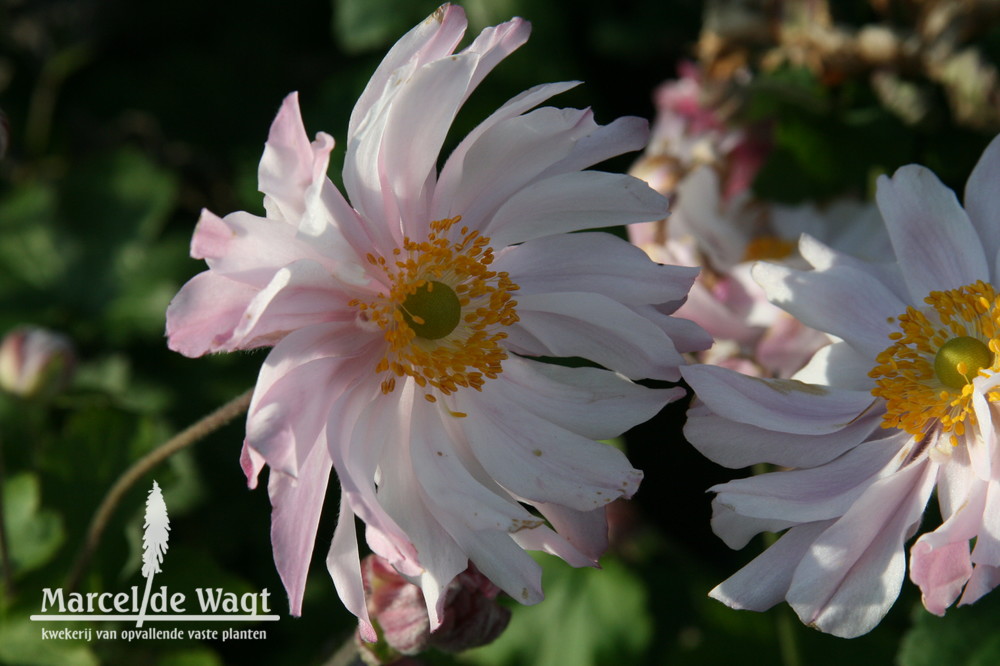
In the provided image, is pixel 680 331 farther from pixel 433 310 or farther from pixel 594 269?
pixel 433 310

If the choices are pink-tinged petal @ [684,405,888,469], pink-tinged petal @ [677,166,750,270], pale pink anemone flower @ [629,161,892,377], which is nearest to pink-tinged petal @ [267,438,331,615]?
pink-tinged petal @ [684,405,888,469]

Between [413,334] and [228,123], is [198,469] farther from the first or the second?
[413,334]

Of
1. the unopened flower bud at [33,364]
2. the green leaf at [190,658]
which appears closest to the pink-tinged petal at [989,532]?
the green leaf at [190,658]

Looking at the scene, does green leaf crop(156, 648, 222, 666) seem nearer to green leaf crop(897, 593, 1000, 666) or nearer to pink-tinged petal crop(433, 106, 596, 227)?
pink-tinged petal crop(433, 106, 596, 227)

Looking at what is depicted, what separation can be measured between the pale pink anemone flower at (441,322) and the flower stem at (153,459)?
133mm

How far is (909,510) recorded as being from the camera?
121 cm

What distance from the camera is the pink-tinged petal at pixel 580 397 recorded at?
48.9 inches

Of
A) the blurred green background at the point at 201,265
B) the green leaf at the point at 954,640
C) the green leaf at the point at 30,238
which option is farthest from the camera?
the green leaf at the point at 30,238

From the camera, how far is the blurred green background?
5.79 ft

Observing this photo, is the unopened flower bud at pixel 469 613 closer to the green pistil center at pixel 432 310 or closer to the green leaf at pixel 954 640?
the green pistil center at pixel 432 310

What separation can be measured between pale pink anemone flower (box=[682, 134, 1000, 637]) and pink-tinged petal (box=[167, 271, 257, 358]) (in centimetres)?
54

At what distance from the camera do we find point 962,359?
4.14 feet

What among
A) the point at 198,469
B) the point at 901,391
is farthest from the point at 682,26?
the point at 198,469

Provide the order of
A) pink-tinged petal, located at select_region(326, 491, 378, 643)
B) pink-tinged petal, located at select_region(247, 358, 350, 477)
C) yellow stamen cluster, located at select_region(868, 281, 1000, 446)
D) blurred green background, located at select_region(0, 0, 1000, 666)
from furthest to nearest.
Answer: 1. blurred green background, located at select_region(0, 0, 1000, 666)
2. yellow stamen cluster, located at select_region(868, 281, 1000, 446)
3. pink-tinged petal, located at select_region(326, 491, 378, 643)
4. pink-tinged petal, located at select_region(247, 358, 350, 477)
